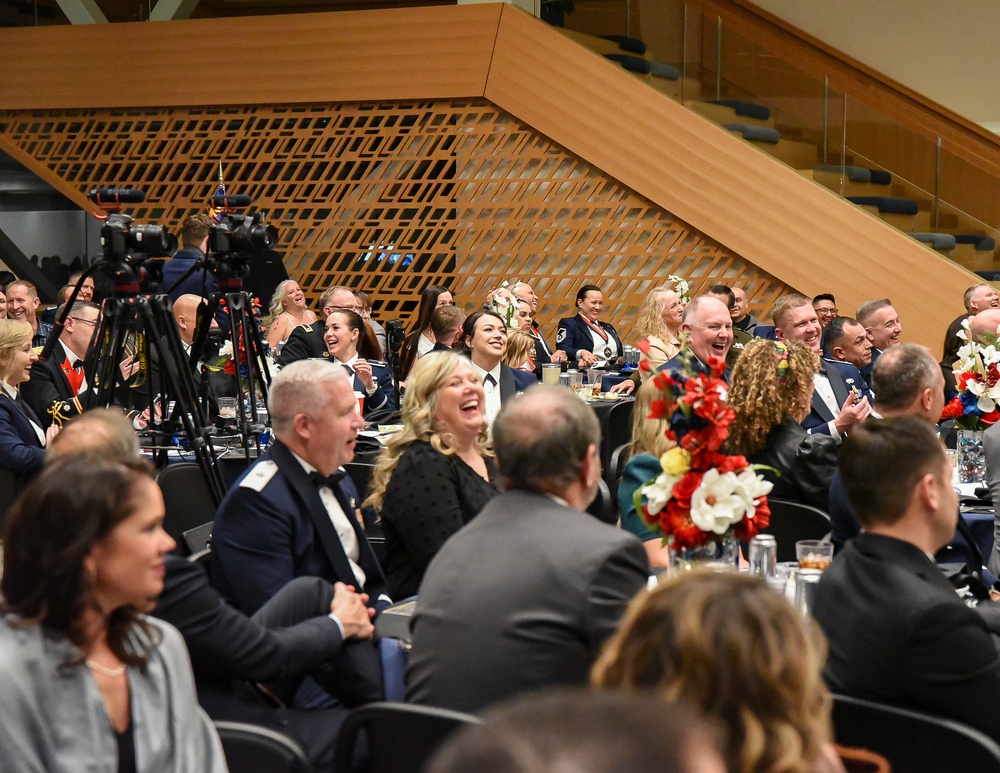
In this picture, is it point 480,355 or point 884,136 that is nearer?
point 480,355

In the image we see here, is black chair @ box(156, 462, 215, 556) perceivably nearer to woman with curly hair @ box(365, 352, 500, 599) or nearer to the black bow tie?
woman with curly hair @ box(365, 352, 500, 599)

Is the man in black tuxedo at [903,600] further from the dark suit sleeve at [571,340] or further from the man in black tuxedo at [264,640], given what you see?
the dark suit sleeve at [571,340]

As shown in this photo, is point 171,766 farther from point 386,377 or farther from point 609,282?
point 609,282

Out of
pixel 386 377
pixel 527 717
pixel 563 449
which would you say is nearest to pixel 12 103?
pixel 386 377

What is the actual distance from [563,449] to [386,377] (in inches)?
179

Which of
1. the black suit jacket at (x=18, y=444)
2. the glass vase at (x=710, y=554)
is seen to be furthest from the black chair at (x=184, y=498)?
the glass vase at (x=710, y=554)

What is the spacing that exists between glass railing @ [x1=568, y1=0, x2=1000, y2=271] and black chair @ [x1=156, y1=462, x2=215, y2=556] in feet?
25.0

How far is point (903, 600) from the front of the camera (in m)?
2.24

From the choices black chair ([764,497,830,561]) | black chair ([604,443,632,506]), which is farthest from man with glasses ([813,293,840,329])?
black chair ([764,497,830,561])

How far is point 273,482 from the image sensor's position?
10.4 feet

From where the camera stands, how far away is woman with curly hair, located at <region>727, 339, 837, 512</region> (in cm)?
414

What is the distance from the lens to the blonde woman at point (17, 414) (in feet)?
16.3

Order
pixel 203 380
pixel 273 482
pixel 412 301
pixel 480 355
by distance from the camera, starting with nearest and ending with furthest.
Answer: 1. pixel 273 482
2. pixel 203 380
3. pixel 480 355
4. pixel 412 301

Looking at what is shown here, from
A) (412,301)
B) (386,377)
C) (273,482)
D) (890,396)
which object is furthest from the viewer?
(412,301)
